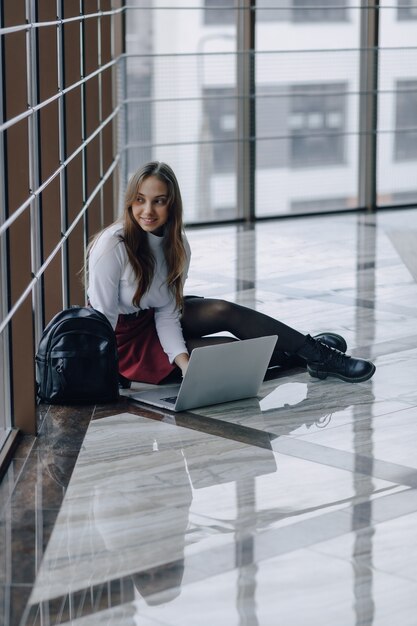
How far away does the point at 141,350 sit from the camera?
410cm

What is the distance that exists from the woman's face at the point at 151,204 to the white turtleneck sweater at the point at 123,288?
7 cm

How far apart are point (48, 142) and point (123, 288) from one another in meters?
0.57

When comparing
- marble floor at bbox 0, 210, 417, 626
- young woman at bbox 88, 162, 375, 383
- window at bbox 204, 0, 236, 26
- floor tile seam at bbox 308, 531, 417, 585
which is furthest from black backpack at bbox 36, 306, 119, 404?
window at bbox 204, 0, 236, 26

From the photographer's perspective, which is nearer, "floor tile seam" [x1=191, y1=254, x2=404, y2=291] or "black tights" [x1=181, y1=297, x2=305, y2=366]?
"black tights" [x1=181, y1=297, x2=305, y2=366]

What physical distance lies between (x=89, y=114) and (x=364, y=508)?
2.86 metres

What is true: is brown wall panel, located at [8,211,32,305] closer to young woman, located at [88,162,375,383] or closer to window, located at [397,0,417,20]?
young woman, located at [88,162,375,383]

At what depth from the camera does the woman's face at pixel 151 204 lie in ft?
12.9

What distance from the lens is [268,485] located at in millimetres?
3117

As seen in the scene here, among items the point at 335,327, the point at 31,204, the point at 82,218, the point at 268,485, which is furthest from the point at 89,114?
the point at 268,485

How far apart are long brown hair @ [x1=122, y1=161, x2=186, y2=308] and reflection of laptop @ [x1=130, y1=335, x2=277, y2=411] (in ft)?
1.15

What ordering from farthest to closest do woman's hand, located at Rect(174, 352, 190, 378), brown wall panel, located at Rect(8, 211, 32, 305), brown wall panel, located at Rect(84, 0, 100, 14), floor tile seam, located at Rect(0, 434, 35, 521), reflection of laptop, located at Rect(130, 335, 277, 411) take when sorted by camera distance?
brown wall panel, located at Rect(84, 0, 100, 14)
woman's hand, located at Rect(174, 352, 190, 378)
reflection of laptop, located at Rect(130, 335, 277, 411)
brown wall panel, located at Rect(8, 211, 32, 305)
floor tile seam, located at Rect(0, 434, 35, 521)

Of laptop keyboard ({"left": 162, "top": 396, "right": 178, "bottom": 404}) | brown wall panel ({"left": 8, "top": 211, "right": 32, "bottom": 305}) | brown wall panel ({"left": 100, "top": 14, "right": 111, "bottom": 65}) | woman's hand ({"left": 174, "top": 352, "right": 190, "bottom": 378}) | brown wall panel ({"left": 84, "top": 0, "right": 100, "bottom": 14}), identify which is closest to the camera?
brown wall panel ({"left": 8, "top": 211, "right": 32, "bottom": 305})

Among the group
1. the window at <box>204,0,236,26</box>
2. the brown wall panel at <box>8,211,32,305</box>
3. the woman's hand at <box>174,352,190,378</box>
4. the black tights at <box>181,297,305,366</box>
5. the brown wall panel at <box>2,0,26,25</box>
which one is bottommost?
the woman's hand at <box>174,352,190,378</box>

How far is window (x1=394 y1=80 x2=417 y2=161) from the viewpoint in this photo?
8.97m
